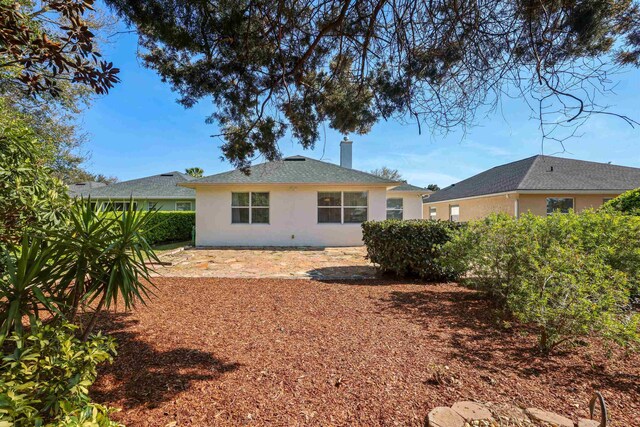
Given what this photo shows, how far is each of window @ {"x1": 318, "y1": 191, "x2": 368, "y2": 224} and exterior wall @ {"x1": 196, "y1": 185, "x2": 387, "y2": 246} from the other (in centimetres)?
20

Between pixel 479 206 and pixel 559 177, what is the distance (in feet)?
13.5

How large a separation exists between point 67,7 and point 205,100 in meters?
2.24

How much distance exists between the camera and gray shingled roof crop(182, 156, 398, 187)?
1180 cm

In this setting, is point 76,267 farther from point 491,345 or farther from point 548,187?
point 548,187

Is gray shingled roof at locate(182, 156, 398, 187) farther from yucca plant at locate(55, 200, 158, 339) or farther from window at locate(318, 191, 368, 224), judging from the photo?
yucca plant at locate(55, 200, 158, 339)

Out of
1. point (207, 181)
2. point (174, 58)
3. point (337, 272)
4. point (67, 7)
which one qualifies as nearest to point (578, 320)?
point (337, 272)

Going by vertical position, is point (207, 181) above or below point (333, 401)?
above

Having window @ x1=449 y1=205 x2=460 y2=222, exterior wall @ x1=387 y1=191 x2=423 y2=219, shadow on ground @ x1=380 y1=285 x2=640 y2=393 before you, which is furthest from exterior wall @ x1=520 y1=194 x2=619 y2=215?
shadow on ground @ x1=380 y1=285 x2=640 y2=393

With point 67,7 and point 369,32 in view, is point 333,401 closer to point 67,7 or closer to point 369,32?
point 67,7

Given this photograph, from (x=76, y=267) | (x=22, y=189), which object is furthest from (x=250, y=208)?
(x=76, y=267)

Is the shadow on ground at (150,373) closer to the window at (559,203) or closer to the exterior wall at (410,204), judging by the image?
the exterior wall at (410,204)

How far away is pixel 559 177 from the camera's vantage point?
1480 cm

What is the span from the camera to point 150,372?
106 inches

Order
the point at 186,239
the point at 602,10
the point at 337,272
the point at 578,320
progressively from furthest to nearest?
the point at 186,239 < the point at 337,272 < the point at 602,10 < the point at 578,320
